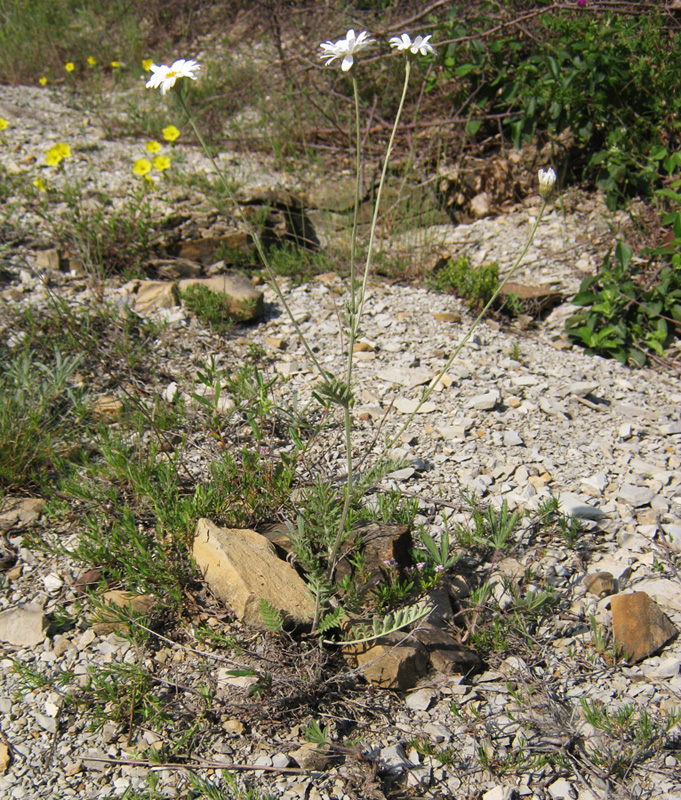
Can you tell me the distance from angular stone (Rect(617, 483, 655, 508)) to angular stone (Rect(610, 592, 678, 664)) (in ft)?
1.82

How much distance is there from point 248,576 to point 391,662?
1.72 ft

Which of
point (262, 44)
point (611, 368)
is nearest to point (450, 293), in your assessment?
point (611, 368)

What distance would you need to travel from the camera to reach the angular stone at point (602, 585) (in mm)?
2244

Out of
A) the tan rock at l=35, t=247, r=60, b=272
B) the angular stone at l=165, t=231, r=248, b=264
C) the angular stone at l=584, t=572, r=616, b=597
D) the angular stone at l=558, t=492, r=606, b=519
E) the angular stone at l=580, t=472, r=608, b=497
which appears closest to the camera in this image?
the angular stone at l=584, t=572, r=616, b=597

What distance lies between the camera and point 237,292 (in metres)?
3.73

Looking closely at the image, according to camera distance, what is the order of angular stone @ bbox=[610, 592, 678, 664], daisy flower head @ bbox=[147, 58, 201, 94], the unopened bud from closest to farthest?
daisy flower head @ bbox=[147, 58, 201, 94]
the unopened bud
angular stone @ bbox=[610, 592, 678, 664]

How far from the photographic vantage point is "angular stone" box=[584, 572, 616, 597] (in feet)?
7.36

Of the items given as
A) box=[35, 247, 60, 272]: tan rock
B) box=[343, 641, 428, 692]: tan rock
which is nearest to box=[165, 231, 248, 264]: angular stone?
box=[35, 247, 60, 272]: tan rock

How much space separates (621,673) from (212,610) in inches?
53.1

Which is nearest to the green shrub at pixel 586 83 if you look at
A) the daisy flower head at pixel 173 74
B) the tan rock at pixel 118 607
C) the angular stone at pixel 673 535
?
the angular stone at pixel 673 535

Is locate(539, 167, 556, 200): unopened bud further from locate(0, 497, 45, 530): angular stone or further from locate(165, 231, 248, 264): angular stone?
locate(165, 231, 248, 264): angular stone

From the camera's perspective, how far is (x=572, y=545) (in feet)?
7.88

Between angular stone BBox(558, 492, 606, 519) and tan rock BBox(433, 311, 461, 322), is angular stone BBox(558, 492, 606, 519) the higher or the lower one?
the lower one

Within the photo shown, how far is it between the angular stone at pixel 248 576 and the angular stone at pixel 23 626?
55 centimetres
